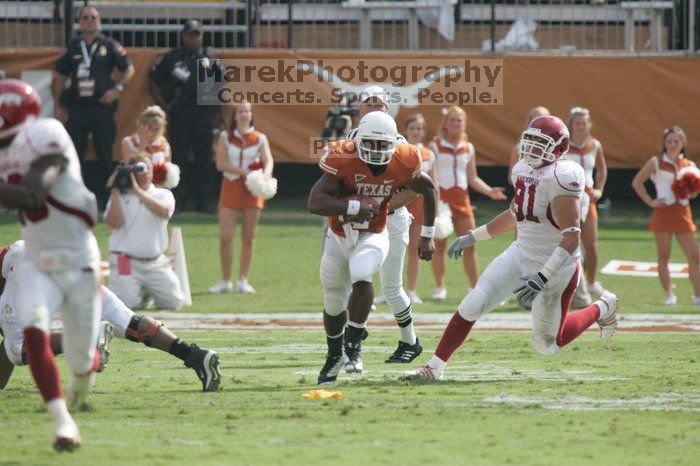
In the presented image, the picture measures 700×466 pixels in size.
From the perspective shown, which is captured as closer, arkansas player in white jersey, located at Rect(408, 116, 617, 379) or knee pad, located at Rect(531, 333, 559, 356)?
arkansas player in white jersey, located at Rect(408, 116, 617, 379)

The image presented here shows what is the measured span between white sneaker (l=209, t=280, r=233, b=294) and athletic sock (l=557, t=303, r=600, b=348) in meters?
5.35

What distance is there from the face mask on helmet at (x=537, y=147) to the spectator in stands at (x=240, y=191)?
216 inches

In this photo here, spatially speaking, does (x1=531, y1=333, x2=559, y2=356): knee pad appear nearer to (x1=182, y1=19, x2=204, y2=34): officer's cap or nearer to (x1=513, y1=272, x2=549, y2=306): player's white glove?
(x1=513, y1=272, x2=549, y2=306): player's white glove

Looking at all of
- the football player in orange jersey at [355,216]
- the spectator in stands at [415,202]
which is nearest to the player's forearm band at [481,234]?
the football player in orange jersey at [355,216]

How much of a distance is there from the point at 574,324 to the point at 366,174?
1633 mm

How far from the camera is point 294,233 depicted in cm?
1535

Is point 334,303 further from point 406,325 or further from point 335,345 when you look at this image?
point 406,325

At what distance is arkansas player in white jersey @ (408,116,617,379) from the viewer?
738cm

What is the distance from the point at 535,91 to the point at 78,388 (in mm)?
10733

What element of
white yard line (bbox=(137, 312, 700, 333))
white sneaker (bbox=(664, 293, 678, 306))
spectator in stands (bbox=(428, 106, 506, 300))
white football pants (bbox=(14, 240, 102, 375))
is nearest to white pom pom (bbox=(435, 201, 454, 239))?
spectator in stands (bbox=(428, 106, 506, 300))

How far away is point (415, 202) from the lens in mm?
11711

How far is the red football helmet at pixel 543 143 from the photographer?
7.49 metres

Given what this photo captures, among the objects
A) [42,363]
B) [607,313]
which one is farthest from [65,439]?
[607,313]

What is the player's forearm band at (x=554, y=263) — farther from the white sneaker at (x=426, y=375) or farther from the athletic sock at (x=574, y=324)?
the white sneaker at (x=426, y=375)
